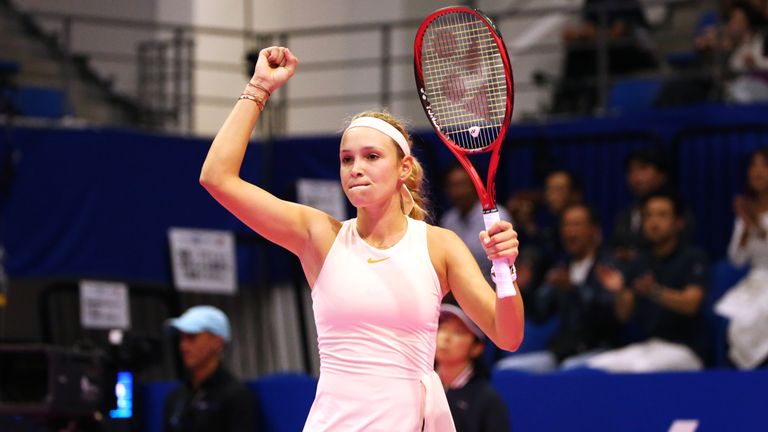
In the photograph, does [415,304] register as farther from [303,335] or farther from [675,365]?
[303,335]

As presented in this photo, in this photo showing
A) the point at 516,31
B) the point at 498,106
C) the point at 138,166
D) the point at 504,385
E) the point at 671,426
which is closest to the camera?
the point at 498,106

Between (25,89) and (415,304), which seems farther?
(25,89)

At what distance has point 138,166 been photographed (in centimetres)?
1097

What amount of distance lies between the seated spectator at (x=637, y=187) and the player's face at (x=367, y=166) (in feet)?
16.1

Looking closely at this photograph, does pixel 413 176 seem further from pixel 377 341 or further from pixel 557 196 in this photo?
pixel 557 196

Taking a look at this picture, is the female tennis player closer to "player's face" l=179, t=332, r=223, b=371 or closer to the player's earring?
the player's earring

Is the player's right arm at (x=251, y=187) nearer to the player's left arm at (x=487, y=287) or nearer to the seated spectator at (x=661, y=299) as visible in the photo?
the player's left arm at (x=487, y=287)

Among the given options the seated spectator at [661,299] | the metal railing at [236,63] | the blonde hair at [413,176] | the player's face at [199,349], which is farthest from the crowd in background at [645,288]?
the blonde hair at [413,176]

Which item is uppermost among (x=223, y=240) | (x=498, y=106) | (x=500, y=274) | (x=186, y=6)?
(x=186, y=6)

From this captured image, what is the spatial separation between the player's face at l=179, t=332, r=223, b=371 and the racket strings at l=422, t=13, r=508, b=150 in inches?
147

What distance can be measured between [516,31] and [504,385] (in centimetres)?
751

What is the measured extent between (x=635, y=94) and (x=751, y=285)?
3586 mm

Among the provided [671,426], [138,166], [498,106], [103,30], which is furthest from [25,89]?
[498,106]

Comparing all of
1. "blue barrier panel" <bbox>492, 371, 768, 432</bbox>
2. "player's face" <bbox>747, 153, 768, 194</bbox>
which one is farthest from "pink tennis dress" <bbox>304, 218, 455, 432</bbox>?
"player's face" <bbox>747, 153, 768, 194</bbox>
